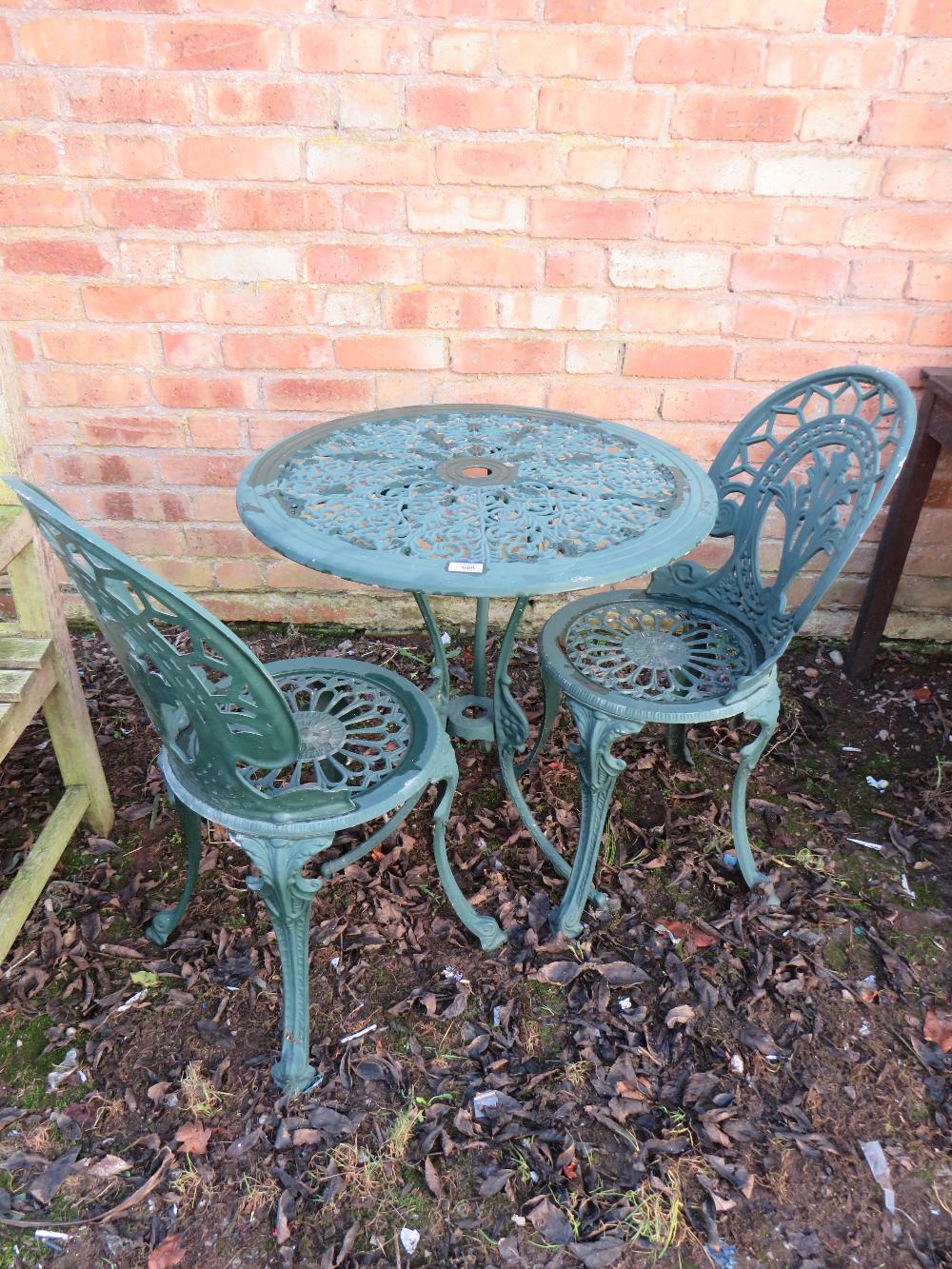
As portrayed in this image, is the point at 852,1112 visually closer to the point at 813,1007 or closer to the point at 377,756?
the point at 813,1007

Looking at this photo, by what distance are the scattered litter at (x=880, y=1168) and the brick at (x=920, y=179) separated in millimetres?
2553

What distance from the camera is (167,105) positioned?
243 centimetres

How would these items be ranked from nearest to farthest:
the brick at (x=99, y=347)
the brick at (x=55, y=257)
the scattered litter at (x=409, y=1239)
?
the scattered litter at (x=409, y=1239) < the brick at (x=55, y=257) < the brick at (x=99, y=347)

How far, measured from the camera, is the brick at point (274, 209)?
2533 millimetres

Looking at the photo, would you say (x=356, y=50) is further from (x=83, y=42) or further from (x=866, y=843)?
(x=866, y=843)

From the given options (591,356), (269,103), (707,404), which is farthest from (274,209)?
(707,404)

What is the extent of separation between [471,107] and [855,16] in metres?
1.09

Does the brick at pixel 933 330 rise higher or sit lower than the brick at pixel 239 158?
lower

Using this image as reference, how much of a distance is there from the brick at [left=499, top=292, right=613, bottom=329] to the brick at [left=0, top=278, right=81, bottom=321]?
4.59ft

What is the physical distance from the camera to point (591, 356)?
2.77 metres

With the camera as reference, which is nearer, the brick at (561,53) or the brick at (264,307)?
the brick at (561,53)

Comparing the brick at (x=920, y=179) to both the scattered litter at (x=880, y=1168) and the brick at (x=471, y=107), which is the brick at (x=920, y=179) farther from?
the scattered litter at (x=880, y=1168)

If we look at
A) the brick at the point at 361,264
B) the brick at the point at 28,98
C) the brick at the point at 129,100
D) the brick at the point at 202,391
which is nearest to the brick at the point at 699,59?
the brick at the point at 361,264

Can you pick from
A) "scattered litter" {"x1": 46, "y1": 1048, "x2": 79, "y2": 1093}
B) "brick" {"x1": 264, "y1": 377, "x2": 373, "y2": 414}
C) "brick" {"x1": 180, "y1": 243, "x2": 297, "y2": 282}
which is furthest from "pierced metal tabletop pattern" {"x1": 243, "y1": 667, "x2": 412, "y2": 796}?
"brick" {"x1": 180, "y1": 243, "x2": 297, "y2": 282}
